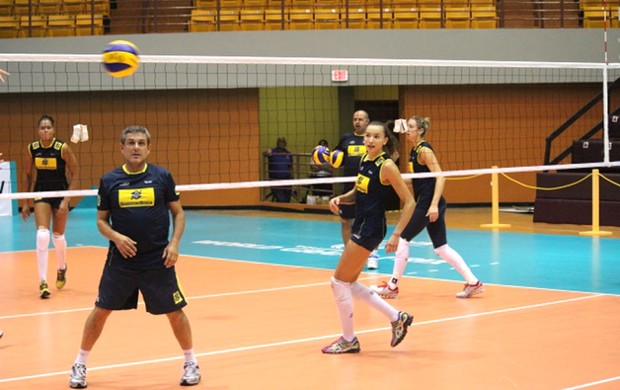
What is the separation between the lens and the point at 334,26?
895 inches

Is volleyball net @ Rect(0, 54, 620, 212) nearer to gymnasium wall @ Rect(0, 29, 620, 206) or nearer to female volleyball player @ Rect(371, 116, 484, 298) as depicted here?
gymnasium wall @ Rect(0, 29, 620, 206)

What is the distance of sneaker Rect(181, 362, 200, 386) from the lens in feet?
23.3

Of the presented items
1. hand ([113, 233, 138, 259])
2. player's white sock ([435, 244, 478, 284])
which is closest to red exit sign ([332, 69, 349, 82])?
player's white sock ([435, 244, 478, 284])

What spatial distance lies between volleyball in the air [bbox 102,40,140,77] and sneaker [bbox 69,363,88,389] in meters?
2.59

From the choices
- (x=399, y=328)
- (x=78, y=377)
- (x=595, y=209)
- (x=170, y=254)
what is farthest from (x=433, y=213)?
(x=595, y=209)

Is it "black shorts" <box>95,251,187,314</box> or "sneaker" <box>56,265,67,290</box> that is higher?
"black shorts" <box>95,251,187,314</box>

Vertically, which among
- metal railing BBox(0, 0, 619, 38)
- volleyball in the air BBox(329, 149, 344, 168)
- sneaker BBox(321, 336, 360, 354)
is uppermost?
metal railing BBox(0, 0, 619, 38)

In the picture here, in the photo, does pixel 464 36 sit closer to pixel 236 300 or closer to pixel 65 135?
pixel 65 135

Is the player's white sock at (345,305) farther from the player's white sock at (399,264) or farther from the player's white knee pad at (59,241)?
the player's white knee pad at (59,241)

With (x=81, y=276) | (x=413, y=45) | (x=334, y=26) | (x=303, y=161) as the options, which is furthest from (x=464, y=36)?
(x=81, y=276)

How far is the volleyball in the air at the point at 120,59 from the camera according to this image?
8.47 metres

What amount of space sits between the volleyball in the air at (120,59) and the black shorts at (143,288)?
213cm

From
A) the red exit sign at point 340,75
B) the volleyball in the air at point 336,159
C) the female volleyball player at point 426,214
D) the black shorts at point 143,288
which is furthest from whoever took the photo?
the red exit sign at point 340,75

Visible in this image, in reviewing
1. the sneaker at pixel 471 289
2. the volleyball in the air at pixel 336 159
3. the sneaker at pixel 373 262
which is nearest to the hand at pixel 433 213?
the sneaker at pixel 471 289
